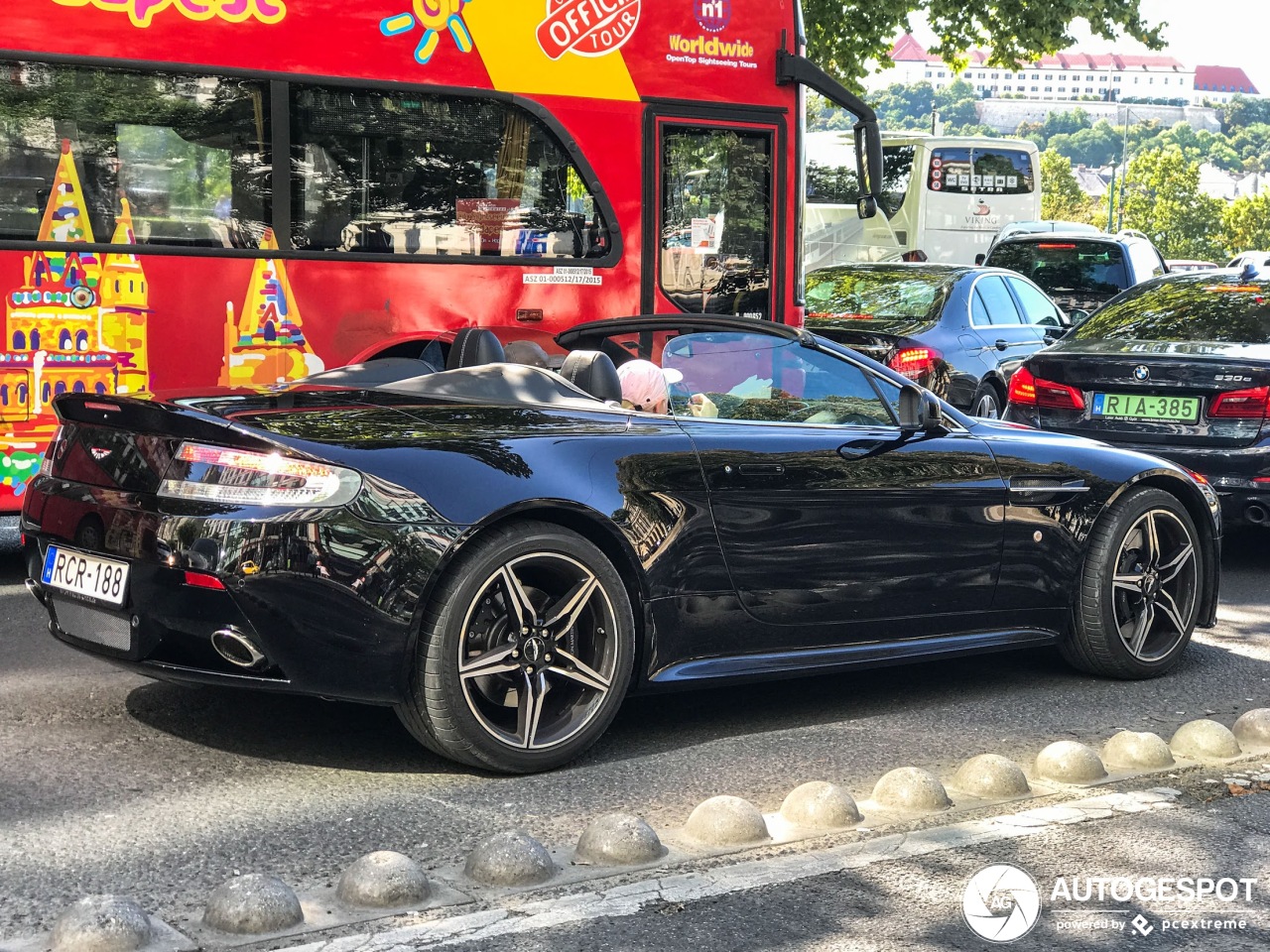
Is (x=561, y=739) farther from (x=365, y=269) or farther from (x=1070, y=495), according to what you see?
(x=365, y=269)

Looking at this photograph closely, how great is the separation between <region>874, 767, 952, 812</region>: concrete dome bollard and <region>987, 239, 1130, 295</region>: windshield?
16063mm

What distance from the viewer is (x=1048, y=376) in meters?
9.16

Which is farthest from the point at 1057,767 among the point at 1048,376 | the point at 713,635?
the point at 1048,376

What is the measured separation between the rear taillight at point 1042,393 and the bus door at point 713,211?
167 cm

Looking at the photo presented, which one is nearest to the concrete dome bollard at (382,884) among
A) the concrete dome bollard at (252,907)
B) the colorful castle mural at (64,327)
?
the concrete dome bollard at (252,907)

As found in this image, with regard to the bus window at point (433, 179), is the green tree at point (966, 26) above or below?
above

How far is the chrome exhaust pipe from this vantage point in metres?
4.36

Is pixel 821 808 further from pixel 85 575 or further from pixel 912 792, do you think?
pixel 85 575

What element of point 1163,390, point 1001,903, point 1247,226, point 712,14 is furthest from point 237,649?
point 1247,226

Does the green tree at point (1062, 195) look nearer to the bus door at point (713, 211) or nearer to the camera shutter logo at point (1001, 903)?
→ the bus door at point (713, 211)

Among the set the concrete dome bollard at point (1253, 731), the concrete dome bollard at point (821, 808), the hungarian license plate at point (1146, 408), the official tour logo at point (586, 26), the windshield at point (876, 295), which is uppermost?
the official tour logo at point (586, 26)

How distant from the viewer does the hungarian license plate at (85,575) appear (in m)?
4.56

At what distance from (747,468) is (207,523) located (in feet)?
5.50

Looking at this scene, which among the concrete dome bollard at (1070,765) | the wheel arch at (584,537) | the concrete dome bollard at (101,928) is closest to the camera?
the concrete dome bollard at (101,928)
